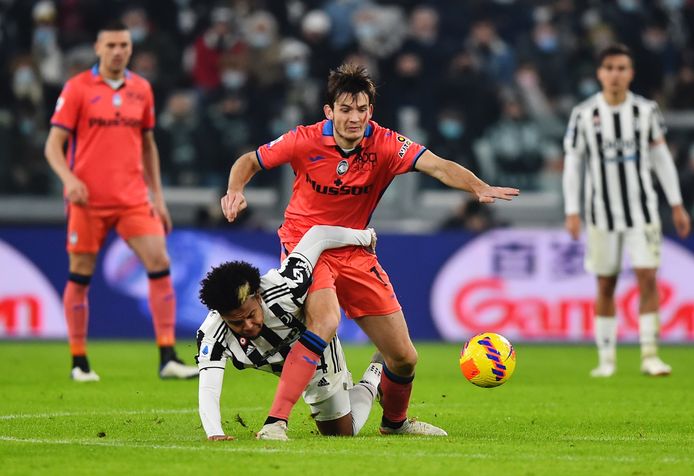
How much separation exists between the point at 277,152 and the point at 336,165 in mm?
330

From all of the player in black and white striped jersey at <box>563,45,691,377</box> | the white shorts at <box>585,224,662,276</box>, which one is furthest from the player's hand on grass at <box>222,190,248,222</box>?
the white shorts at <box>585,224,662,276</box>

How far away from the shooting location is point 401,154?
736 cm

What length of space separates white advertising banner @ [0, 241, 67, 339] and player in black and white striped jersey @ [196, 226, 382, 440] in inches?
306

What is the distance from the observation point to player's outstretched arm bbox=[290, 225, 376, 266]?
23.9 ft

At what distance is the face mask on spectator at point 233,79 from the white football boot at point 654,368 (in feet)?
24.1

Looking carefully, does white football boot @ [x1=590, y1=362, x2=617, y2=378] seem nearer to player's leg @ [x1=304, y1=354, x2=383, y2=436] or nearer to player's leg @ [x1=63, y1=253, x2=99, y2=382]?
player's leg @ [x1=63, y1=253, x2=99, y2=382]

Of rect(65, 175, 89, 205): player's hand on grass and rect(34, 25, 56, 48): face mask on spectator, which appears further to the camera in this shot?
rect(34, 25, 56, 48): face mask on spectator

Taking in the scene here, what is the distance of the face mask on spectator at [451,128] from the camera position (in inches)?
643

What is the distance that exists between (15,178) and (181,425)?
920 centimetres

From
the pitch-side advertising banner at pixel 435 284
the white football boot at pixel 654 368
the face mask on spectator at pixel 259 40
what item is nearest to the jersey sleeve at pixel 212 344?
the white football boot at pixel 654 368

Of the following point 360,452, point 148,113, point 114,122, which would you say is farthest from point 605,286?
point 360,452

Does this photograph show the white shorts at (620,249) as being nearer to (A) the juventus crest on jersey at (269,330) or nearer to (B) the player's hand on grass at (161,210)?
(B) the player's hand on grass at (161,210)

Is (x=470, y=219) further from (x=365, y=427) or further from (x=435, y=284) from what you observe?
(x=365, y=427)

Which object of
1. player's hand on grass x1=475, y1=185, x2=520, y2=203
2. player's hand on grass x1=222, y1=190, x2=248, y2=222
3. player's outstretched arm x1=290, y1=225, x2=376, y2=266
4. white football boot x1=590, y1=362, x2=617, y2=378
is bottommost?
white football boot x1=590, y1=362, x2=617, y2=378
